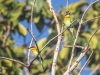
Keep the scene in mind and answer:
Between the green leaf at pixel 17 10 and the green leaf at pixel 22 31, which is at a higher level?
the green leaf at pixel 17 10

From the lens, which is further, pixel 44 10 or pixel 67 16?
pixel 44 10

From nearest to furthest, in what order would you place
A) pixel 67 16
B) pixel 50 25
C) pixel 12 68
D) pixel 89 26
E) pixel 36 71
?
pixel 67 16, pixel 12 68, pixel 36 71, pixel 50 25, pixel 89 26

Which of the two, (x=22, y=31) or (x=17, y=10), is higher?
(x=17, y=10)

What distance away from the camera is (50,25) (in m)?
4.00

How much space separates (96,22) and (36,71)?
80 centimetres

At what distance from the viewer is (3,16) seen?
3.76 metres

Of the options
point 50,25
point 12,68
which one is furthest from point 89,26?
point 12,68

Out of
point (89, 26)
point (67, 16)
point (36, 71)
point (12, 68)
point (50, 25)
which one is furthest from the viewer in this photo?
point (89, 26)

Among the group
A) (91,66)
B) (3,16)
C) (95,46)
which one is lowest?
(91,66)

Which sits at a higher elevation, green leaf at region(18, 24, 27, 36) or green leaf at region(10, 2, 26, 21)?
green leaf at region(10, 2, 26, 21)

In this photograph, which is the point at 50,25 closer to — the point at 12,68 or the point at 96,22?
the point at 96,22

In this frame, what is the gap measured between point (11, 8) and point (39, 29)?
288mm

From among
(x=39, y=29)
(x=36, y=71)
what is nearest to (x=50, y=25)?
(x=39, y=29)

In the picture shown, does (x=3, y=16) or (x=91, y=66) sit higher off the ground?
(x=3, y=16)
